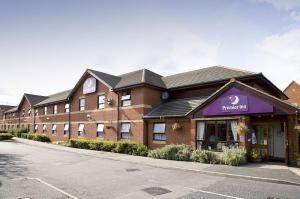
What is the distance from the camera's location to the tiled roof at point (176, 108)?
19.7 meters

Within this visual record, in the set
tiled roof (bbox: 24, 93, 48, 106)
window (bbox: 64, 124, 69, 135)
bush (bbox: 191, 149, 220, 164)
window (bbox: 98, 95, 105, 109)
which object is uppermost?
tiled roof (bbox: 24, 93, 48, 106)

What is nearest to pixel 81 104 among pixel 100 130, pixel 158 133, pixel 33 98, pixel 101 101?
pixel 101 101

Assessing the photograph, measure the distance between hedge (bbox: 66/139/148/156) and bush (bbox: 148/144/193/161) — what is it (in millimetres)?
1742

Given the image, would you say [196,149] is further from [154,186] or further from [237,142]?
[154,186]

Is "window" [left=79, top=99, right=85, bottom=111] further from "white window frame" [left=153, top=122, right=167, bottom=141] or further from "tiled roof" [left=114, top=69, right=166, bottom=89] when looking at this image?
"white window frame" [left=153, top=122, right=167, bottom=141]

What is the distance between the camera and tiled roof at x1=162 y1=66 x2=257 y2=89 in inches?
792

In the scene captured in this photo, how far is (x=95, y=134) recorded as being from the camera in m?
27.1

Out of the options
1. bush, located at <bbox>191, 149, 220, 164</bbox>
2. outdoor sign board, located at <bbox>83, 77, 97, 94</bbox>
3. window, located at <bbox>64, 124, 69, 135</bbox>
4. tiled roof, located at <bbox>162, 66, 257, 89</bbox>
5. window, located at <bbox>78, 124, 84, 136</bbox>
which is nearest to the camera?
bush, located at <bbox>191, 149, 220, 164</bbox>

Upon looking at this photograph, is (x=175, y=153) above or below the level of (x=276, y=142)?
below

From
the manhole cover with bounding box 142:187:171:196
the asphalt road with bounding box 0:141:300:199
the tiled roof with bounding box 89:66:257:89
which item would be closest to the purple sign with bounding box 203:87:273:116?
the tiled roof with bounding box 89:66:257:89

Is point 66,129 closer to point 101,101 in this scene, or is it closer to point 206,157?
point 101,101

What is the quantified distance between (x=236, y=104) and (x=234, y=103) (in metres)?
0.15

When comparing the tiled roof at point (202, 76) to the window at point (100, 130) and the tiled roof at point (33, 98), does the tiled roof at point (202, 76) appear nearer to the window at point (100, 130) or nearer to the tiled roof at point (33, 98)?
the window at point (100, 130)

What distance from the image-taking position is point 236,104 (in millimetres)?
15789
